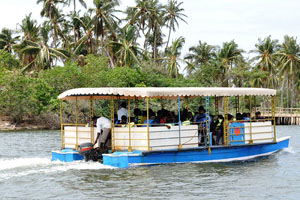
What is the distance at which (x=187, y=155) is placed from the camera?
47.4 ft

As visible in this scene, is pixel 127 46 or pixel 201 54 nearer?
pixel 127 46

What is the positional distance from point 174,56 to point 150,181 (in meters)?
43.5

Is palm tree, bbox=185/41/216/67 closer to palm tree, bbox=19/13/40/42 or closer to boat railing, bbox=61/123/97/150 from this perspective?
palm tree, bbox=19/13/40/42

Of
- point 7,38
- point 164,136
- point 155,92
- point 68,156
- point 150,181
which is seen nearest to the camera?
point 150,181

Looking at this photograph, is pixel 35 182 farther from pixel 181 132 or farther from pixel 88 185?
pixel 181 132

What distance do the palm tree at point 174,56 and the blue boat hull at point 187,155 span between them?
124 ft

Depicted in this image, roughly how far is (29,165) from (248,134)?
738 cm

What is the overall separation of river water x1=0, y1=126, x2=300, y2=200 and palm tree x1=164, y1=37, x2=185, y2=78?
1514 inches

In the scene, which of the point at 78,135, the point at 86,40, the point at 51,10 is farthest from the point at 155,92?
the point at 51,10

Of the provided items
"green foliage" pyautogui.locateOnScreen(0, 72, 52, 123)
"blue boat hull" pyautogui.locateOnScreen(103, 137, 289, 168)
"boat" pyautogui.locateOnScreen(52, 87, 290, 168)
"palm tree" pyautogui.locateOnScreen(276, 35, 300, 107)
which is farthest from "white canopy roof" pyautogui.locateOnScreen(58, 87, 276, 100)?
"palm tree" pyautogui.locateOnScreen(276, 35, 300, 107)

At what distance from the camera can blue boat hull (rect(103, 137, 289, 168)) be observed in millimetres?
13695

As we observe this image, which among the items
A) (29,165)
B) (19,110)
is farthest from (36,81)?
(29,165)

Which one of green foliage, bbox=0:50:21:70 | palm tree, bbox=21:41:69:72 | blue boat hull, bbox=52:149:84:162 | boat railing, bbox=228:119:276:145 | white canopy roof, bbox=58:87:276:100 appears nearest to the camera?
white canopy roof, bbox=58:87:276:100

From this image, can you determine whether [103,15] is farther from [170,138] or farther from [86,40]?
[170,138]
